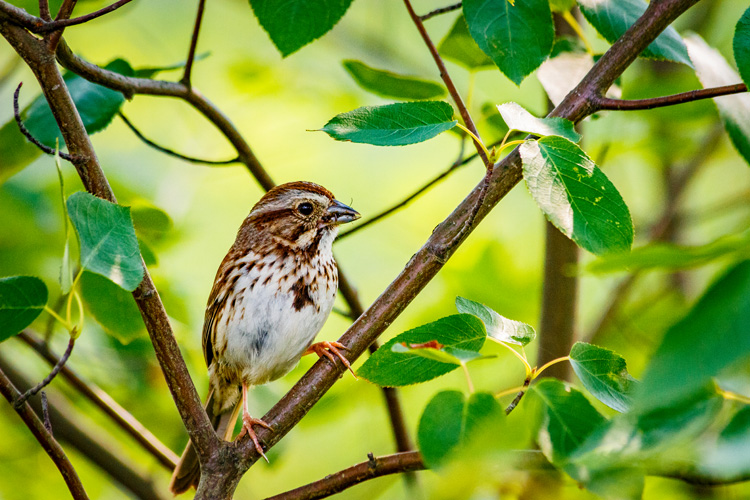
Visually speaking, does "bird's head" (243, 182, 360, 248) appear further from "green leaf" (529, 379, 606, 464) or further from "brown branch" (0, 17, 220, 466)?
"green leaf" (529, 379, 606, 464)

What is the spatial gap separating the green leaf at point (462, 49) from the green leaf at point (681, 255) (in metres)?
1.90

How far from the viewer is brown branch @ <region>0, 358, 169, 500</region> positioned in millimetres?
3928

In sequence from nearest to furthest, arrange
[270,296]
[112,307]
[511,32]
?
[511,32], [112,307], [270,296]

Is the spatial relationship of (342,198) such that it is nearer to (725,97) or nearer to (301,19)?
(301,19)

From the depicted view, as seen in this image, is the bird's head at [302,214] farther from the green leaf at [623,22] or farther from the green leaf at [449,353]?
the green leaf at [449,353]

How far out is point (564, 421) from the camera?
1666 millimetres

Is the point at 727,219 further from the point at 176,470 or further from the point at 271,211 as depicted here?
the point at 176,470

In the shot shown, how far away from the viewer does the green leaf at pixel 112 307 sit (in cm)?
276

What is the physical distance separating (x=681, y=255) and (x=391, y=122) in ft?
3.18

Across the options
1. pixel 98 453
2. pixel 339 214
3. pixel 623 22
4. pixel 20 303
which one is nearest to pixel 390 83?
pixel 623 22

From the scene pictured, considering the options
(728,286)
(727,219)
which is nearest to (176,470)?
(728,286)

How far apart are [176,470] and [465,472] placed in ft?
8.32

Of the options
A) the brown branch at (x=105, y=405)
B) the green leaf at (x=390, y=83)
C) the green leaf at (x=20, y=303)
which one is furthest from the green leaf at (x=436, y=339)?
the brown branch at (x=105, y=405)

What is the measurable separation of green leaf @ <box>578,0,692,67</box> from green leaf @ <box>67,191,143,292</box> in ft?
5.15
